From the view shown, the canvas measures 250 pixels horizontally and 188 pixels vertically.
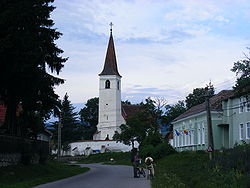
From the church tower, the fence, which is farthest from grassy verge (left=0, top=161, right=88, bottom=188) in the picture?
the church tower

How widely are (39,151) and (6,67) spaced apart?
1195 cm

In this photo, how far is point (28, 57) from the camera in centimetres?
2225

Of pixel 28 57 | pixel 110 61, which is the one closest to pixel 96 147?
pixel 110 61

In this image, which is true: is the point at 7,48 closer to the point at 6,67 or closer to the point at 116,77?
the point at 6,67

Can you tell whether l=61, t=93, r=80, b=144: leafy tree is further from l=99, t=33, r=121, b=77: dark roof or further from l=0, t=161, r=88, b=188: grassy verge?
l=0, t=161, r=88, b=188: grassy verge

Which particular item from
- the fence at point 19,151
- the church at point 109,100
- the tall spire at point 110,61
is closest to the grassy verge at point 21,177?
the fence at point 19,151

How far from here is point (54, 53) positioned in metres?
27.0

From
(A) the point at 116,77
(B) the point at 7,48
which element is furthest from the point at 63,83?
(A) the point at 116,77

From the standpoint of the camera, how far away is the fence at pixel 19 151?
24344mm

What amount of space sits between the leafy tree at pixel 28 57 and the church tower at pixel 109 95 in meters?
60.1

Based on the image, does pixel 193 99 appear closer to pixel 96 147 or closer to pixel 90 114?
pixel 96 147

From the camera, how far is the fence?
2434cm

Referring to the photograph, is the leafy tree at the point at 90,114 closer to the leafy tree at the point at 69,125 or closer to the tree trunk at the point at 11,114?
the leafy tree at the point at 69,125

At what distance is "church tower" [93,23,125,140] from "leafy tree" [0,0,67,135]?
60.1 meters
